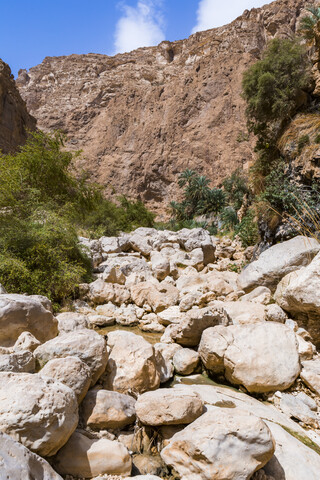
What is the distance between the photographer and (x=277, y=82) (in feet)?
29.1

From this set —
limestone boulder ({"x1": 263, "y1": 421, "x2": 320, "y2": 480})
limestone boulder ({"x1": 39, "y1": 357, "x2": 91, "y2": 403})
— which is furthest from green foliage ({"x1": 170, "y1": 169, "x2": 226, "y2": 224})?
limestone boulder ({"x1": 39, "y1": 357, "x2": 91, "y2": 403})

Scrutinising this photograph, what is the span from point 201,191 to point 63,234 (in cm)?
1748

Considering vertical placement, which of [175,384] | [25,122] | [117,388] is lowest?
[175,384]

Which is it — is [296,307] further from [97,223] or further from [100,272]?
[97,223]

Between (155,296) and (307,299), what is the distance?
3230 millimetres

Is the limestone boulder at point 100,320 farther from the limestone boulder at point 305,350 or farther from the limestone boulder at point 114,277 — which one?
the limestone boulder at point 305,350

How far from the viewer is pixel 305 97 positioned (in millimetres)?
8766

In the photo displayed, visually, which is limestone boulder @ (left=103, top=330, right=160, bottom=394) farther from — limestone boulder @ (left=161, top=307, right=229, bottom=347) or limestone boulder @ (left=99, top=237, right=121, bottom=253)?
limestone boulder @ (left=99, top=237, right=121, bottom=253)

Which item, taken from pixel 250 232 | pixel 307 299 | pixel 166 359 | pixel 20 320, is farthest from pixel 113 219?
pixel 307 299

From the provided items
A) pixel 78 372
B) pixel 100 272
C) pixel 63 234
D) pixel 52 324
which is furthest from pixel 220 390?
pixel 100 272

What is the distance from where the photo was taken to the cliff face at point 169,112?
29484mm

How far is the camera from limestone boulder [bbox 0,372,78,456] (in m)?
1.79

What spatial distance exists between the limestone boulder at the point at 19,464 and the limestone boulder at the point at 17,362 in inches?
36.0

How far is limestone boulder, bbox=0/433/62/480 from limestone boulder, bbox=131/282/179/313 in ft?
14.7
